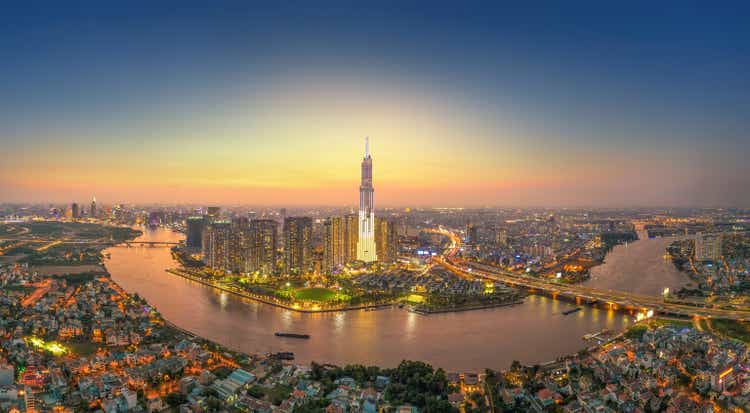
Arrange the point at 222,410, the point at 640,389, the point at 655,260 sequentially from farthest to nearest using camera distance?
the point at 655,260, the point at 640,389, the point at 222,410

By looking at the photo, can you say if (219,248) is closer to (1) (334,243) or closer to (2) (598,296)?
(1) (334,243)

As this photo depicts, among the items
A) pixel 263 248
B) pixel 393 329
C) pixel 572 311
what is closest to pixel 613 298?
pixel 572 311

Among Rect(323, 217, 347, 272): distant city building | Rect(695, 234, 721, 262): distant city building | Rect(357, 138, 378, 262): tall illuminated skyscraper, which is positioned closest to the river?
Rect(323, 217, 347, 272): distant city building

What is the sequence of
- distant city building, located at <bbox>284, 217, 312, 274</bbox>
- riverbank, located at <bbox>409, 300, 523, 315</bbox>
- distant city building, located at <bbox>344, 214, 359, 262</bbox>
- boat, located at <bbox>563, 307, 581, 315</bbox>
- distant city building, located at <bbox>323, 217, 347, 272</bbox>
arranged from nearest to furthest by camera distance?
1. riverbank, located at <bbox>409, 300, 523, 315</bbox>
2. boat, located at <bbox>563, 307, 581, 315</bbox>
3. distant city building, located at <bbox>284, 217, 312, 274</bbox>
4. distant city building, located at <bbox>323, 217, 347, 272</bbox>
5. distant city building, located at <bbox>344, 214, 359, 262</bbox>

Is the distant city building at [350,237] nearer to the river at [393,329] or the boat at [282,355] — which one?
the river at [393,329]

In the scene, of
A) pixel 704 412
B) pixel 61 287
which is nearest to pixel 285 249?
pixel 61 287

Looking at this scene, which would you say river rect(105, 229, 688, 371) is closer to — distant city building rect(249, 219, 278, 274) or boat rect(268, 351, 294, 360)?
boat rect(268, 351, 294, 360)

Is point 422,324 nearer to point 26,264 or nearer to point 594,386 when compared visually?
point 594,386
